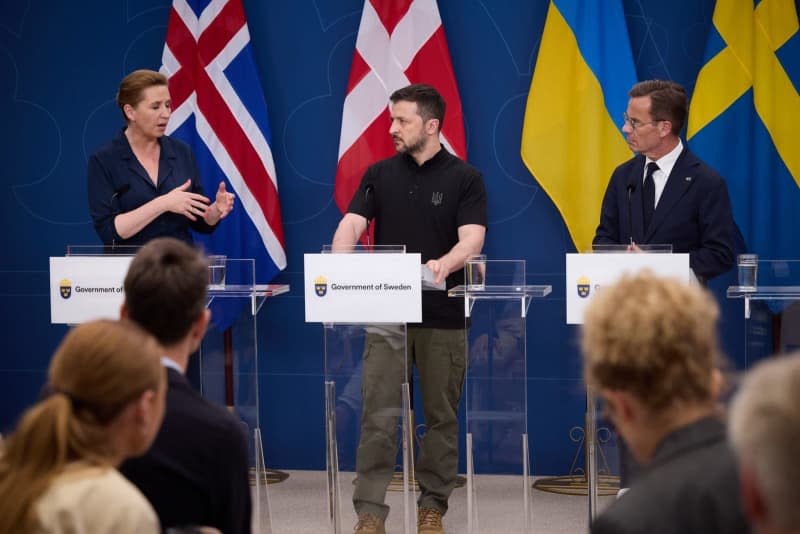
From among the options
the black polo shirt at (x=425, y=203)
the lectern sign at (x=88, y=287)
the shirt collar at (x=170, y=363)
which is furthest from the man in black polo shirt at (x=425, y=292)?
the shirt collar at (x=170, y=363)

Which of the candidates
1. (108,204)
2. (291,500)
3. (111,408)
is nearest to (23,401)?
(291,500)

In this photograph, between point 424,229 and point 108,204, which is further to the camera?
point 424,229

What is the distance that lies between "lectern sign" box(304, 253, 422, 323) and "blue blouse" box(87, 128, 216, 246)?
0.73 m

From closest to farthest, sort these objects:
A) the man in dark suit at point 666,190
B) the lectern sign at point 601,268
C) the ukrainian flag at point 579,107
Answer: the lectern sign at point 601,268 < the man in dark suit at point 666,190 < the ukrainian flag at point 579,107

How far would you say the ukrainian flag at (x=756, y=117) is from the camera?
224 inches

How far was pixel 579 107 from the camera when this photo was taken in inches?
232

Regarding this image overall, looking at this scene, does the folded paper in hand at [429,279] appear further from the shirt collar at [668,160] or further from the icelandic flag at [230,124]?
the icelandic flag at [230,124]

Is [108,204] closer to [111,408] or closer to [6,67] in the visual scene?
[6,67]

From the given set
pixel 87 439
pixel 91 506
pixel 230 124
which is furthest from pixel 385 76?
pixel 91 506

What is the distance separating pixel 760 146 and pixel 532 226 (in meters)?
1.25

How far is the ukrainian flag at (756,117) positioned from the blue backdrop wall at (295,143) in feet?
0.72

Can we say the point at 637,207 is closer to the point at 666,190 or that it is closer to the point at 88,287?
the point at 666,190

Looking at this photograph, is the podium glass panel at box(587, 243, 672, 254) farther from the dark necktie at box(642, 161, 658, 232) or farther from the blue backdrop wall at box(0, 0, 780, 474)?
the blue backdrop wall at box(0, 0, 780, 474)

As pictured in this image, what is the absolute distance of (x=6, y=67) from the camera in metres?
6.54
